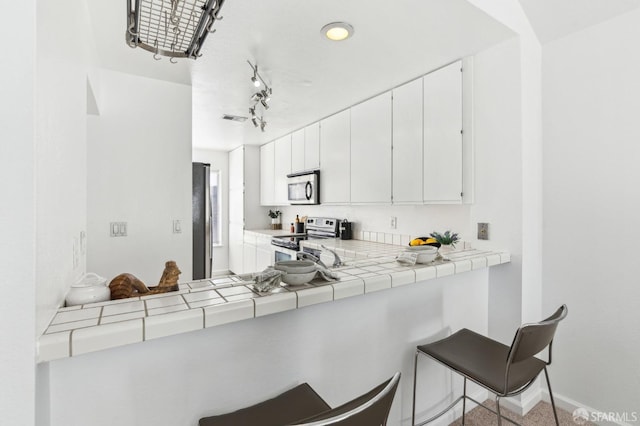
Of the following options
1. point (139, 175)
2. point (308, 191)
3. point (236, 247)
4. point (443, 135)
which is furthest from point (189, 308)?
point (236, 247)

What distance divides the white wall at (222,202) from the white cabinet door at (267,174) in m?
0.99

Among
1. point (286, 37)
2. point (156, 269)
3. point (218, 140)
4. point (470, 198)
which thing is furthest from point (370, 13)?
point (218, 140)

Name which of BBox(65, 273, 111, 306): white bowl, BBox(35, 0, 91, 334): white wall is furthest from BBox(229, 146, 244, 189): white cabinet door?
BBox(65, 273, 111, 306): white bowl

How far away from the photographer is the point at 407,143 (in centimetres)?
261

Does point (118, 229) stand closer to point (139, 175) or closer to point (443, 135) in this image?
point (139, 175)

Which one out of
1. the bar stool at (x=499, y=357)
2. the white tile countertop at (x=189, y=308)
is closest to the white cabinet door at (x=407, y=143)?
the white tile countertop at (x=189, y=308)

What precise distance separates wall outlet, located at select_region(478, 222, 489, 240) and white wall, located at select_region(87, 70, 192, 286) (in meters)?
2.28

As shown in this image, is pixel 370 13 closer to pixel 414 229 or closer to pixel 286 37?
pixel 286 37

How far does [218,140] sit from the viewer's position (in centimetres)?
498

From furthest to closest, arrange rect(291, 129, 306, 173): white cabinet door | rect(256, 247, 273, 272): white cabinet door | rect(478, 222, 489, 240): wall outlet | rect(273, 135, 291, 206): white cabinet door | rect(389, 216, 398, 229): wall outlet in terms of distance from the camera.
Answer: rect(273, 135, 291, 206): white cabinet door, rect(256, 247, 273, 272): white cabinet door, rect(291, 129, 306, 173): white cabinet door, rect(389, 216, 398, 229): wall outlet, rect(478, 222, 489, 240): wall outlet

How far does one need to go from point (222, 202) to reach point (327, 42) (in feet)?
14.9

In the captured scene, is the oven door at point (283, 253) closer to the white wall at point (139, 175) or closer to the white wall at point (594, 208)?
the white wall at point (139, 175)

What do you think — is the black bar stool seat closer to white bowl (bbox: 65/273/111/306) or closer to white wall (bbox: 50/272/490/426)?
white wall (bbox: 50/272/490/426)

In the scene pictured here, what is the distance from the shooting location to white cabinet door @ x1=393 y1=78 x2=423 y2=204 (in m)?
2.52
